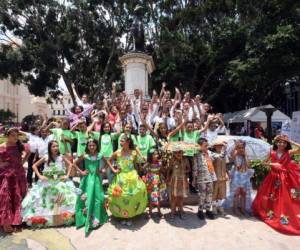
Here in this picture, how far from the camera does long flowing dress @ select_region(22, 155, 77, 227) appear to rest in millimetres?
6270

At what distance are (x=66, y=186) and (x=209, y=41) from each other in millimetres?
21074

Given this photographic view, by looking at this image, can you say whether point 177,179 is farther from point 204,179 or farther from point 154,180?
point 204,179

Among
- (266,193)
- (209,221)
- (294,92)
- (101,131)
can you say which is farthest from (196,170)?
(294,92)

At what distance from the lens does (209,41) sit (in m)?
25.5

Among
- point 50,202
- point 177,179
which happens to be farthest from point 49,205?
point 177,179

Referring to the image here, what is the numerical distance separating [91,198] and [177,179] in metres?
1.60

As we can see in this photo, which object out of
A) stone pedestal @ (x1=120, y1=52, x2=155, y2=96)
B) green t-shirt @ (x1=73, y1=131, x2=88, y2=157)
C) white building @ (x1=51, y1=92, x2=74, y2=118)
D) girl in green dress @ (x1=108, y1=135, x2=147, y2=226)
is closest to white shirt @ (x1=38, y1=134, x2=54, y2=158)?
green t-shirt @ (x1=73, y1=131, x2=88, y2=157)

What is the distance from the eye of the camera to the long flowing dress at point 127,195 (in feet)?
20.7

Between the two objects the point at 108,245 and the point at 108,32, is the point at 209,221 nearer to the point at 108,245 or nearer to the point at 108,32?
the point at 108,245

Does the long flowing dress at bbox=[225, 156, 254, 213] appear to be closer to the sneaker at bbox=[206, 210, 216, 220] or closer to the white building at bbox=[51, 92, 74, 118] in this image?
the sneaker at bbox=[206, 210, 216, 220]

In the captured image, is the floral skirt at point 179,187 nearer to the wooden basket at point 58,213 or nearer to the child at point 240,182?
the child at point 240,182

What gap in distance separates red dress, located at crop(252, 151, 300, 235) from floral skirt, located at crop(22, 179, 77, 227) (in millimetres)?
3608

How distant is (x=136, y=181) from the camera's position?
643cm

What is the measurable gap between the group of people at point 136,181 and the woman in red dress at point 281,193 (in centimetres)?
2
